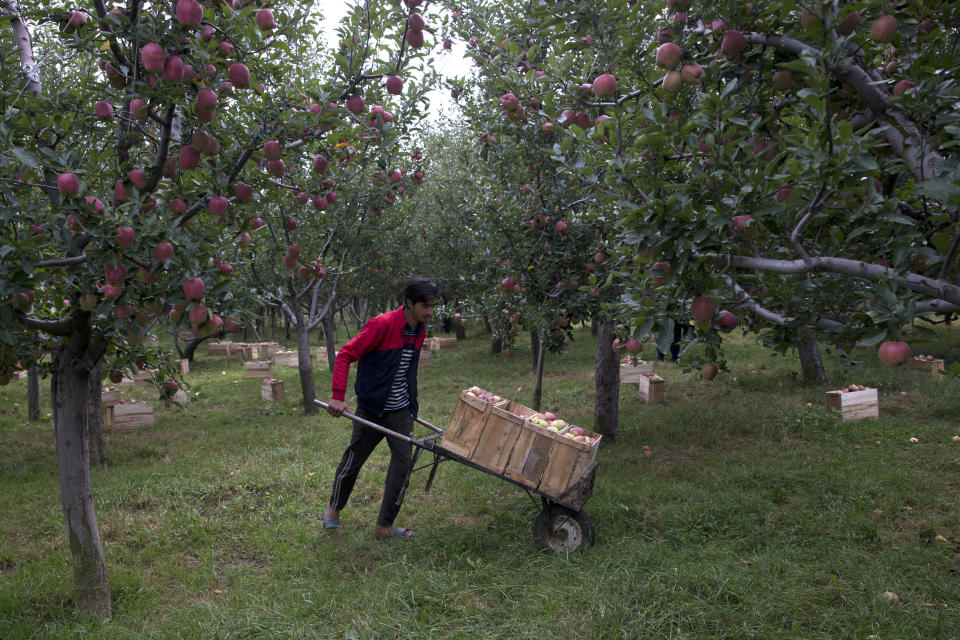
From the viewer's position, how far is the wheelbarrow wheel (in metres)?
4.58

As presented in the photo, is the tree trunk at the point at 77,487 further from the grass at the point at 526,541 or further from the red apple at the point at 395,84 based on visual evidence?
the red apple at the point at 395,84

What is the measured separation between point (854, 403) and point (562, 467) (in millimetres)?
5782

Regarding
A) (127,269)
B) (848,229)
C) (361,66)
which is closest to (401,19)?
(361,66)

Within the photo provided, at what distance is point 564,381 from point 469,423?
27.6ft

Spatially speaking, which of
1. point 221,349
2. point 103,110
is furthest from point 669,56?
point 221,349

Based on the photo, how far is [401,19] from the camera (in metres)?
3.54

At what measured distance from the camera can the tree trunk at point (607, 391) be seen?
8.00m

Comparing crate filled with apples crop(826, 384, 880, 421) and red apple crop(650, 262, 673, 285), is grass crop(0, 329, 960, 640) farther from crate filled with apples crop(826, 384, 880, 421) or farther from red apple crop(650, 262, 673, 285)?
red apple crop(650, 262, 673, 285)

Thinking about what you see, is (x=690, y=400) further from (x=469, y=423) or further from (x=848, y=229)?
(x=848, y=229)

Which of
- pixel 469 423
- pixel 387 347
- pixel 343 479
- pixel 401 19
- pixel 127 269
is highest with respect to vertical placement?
pixel 401 19

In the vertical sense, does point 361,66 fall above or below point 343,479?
above

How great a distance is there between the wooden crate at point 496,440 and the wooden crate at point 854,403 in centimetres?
579

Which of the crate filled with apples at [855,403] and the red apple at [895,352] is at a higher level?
the red apple at [895,352]

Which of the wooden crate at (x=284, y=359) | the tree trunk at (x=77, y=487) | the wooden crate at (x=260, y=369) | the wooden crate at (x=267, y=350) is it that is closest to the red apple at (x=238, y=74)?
the tree trunk at (x=77, y=487)
